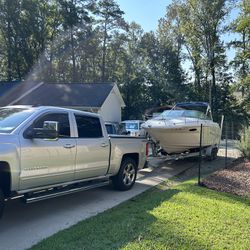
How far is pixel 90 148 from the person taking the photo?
7414 mm

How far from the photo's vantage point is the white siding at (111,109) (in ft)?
96.0

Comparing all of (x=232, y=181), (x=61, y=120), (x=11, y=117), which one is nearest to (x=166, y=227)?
(x=61, y=120)

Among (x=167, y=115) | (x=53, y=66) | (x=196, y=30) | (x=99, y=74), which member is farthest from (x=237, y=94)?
(x=167, y=115)

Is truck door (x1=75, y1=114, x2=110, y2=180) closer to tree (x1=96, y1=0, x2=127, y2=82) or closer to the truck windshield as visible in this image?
the truck windshield

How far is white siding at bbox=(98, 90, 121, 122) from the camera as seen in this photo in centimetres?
2927

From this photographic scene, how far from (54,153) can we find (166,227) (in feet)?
8.01

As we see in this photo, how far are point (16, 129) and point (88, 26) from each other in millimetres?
41061

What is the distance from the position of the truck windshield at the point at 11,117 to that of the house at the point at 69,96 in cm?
2054

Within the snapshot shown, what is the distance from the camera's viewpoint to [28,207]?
276 inches

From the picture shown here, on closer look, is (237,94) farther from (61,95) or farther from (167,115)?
(167,115)

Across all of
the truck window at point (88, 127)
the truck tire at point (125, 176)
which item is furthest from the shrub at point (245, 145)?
the truck window at point (88, 127)

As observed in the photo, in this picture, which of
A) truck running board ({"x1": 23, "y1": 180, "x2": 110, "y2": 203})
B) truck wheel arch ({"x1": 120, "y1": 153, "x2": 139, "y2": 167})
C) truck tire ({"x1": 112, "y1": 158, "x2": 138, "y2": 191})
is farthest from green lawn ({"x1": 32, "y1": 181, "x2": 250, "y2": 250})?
truck wheel arch ({"x1": 120, "y1": 153, "x2": 139, "y2": 167})

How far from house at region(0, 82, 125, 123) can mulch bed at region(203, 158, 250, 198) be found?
57.4ft

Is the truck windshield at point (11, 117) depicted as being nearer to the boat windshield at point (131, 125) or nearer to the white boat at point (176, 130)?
the white boat at point (176, 130)
